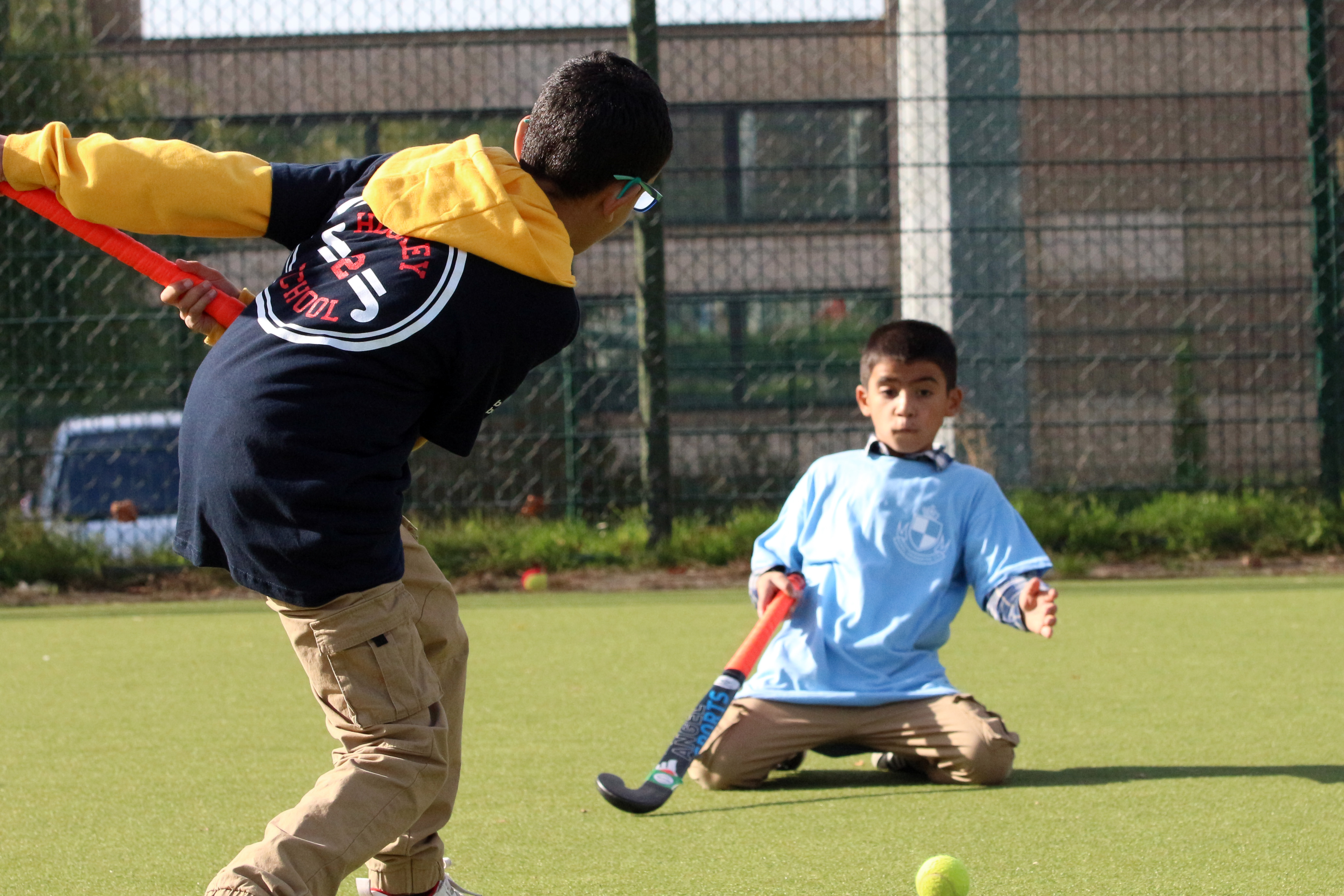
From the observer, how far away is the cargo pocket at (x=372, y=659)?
179 centimetres

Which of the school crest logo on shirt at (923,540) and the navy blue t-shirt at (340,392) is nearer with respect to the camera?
the navy blue t-shirt at (340,392)

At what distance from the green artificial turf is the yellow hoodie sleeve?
91cm

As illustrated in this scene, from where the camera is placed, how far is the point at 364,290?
5.76ft

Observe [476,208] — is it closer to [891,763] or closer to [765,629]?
[765,629]

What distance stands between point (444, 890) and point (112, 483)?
4.29m

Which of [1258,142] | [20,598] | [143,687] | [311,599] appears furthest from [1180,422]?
[311,599]

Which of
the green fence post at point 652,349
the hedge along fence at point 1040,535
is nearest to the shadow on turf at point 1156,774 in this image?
the hedge along fence at point 1040,535

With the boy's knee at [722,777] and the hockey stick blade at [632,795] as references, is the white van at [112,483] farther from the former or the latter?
the hockey stick blade at [632,795]

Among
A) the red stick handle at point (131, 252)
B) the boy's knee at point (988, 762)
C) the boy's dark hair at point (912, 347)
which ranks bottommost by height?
the boy's knee at point (988, 762)

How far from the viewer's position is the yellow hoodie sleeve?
181 cm

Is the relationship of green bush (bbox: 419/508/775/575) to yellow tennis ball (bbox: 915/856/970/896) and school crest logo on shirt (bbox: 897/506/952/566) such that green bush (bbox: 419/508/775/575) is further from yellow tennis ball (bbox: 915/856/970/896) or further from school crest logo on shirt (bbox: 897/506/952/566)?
yellow tennis ball (bbox: 915/856/970/896)

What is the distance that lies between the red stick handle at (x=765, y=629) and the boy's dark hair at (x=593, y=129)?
1.21 metres

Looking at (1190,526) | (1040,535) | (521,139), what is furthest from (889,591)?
(1190,526)

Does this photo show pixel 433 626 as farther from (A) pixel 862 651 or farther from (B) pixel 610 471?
(B) pixel 610 471
